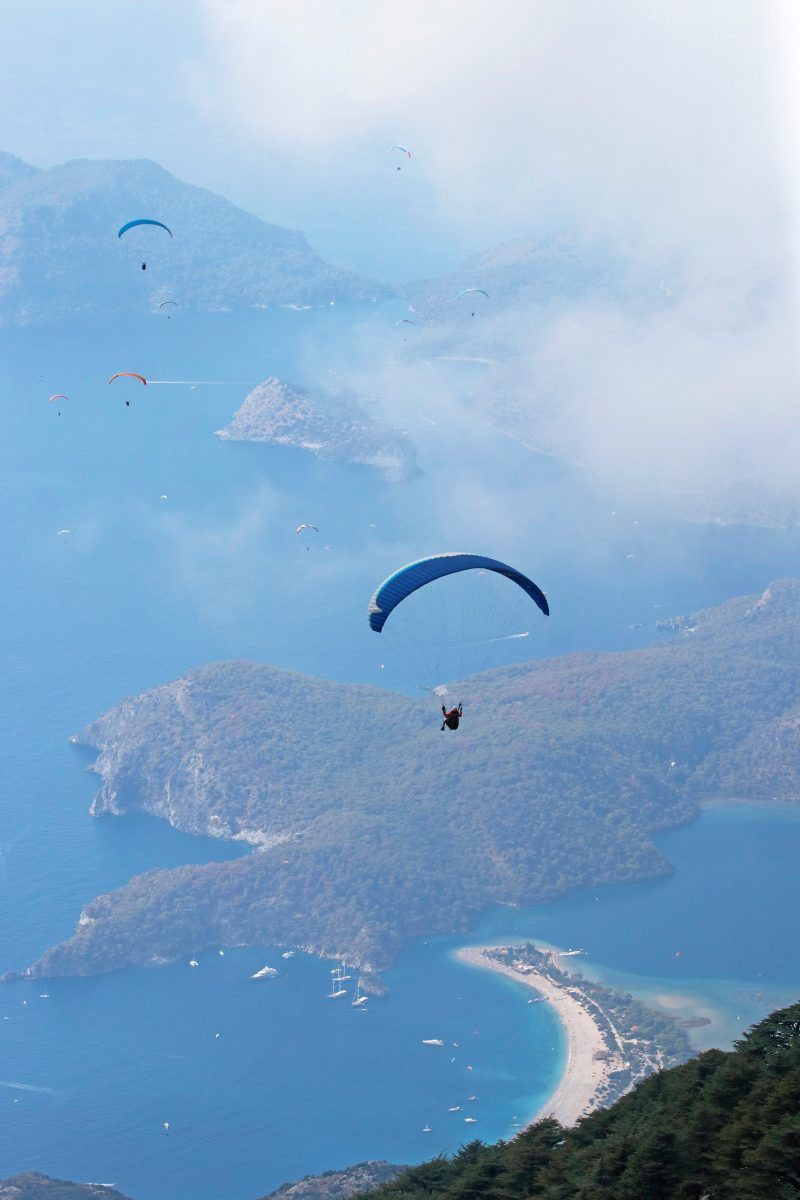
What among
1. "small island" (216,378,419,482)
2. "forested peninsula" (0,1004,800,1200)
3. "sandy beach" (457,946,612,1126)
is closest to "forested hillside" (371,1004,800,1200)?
"forested peninsula" (0,1004,800,1200)

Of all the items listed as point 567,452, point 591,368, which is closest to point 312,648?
point 567,452

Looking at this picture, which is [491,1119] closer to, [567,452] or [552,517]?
[552,517]

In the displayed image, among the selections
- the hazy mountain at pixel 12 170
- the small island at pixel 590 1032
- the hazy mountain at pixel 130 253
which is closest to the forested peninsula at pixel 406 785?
the small island at pixel 590 1032

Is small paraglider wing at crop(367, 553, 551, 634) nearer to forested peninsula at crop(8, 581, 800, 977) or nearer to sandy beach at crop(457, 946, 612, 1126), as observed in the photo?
sandy beach at crop(457, 946, 612, 1126)

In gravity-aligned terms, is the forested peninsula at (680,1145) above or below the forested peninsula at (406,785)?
below

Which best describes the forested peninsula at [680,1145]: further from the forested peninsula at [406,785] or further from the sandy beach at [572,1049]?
the forested peninsula at [406,785]

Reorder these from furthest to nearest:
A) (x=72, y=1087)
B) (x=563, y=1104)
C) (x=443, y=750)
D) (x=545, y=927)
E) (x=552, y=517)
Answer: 1. (x=552, y=517)
2. (x=443, y=750)
3. (x=545, y=927)
4. (x=72, y=1087)
5. (x=563, y=1104)

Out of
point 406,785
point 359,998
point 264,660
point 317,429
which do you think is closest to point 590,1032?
point 359,998

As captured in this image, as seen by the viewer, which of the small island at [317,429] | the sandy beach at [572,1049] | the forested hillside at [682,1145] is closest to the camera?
the forested hillside at [682,1145]
